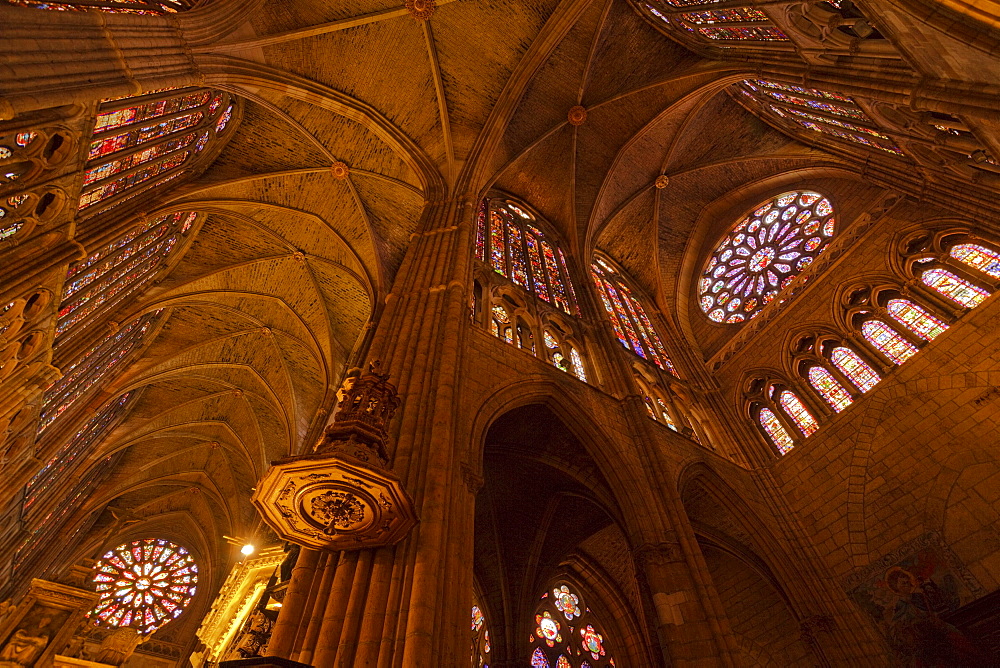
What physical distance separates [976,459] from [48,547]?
2169cm

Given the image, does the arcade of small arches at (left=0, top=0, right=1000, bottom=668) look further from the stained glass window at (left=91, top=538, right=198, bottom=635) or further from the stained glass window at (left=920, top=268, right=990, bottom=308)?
the stained glass window at (left=91, top=538, right=198, bottom=635)

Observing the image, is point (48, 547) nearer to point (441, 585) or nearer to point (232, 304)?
point (232, 304)

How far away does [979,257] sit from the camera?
374 inches

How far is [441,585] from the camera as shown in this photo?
4.83 meters

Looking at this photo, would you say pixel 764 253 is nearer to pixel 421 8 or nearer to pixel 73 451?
pixel 421 8

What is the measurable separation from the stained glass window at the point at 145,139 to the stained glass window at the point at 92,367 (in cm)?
341

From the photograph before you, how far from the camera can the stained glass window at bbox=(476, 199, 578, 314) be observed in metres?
11.9

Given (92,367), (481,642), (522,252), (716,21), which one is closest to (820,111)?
(716,21)

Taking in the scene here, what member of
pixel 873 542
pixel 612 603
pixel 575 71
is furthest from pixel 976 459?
pixel 575 71

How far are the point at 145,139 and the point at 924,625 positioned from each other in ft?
47.1

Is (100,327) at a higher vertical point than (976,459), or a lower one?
higher

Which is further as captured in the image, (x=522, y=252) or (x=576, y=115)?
(x=576, y=115)

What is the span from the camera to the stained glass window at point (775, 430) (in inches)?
434

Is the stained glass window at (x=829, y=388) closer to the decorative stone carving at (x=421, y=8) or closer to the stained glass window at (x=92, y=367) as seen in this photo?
the decorative stone carving at (x=421, y=8)
